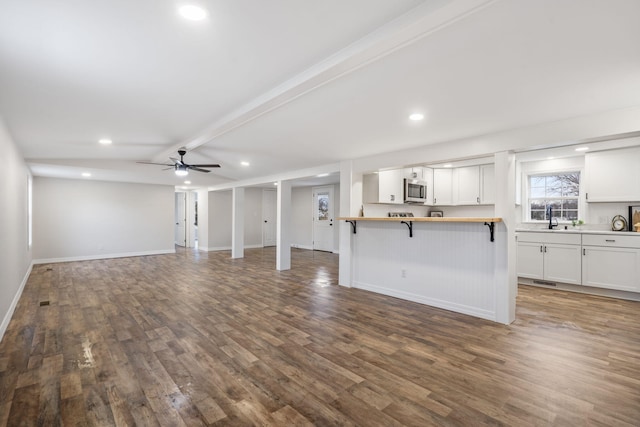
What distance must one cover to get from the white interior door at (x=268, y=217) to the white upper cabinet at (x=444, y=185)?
6328mm

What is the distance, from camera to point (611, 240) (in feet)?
14.8

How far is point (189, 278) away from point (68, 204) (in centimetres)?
462

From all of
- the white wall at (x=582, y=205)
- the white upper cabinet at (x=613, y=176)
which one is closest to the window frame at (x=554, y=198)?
the white wall at (x=582, y=205)

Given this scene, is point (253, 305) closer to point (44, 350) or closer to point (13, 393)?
point (44, 350)

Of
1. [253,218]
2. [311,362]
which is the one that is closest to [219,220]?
[253,218]

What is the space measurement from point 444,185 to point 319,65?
4926 mm

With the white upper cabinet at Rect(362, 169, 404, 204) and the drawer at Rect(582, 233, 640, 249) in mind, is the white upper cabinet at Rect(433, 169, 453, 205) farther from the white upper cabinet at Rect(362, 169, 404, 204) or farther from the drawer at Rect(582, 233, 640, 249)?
the drawer at Rect(582, 233, 640, 249)

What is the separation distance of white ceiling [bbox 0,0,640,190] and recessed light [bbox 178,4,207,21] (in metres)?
0.04

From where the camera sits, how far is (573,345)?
2914mm

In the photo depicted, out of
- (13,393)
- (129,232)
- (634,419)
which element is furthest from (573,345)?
(129,232)

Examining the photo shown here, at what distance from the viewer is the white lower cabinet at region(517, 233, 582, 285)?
483 cm

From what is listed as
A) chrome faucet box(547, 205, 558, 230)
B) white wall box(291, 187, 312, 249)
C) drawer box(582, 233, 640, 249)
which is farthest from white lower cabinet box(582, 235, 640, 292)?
white wall box(291, 187, 312, 249)

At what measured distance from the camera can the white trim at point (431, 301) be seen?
3641 millimetres

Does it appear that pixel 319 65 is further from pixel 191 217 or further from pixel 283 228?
pixel 191 217
